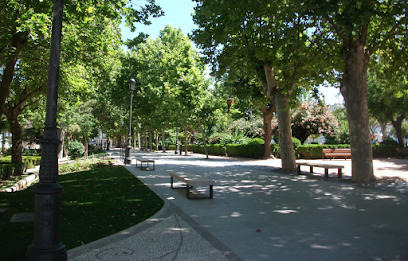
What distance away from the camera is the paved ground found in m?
3.98

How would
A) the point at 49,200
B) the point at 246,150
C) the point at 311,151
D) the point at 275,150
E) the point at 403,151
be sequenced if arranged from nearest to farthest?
the point at 49,200, the point at 403,151, the point at 311,151, the point at 275,150, the point at 246,150

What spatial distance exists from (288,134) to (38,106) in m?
15.9

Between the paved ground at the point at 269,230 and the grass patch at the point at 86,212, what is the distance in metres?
0.39

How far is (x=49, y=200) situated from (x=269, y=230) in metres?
3.41

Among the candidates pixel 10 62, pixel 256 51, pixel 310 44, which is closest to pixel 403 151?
pixel 310 44

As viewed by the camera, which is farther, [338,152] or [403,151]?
[403,151]

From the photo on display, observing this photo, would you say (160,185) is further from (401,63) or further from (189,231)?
(401,63)

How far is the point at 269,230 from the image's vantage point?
5008 mm

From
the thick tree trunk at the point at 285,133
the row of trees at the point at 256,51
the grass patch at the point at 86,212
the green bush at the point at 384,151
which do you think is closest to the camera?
the grass patch at the point at 86,212

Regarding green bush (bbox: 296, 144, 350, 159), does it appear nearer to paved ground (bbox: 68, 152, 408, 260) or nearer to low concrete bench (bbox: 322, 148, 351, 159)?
low concrete bench (bbox: 322, 148, 351, 159)

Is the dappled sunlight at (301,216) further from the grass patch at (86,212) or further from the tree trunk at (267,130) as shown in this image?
the tree trunk at (267,130)

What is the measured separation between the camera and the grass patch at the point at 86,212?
4562 millimetres

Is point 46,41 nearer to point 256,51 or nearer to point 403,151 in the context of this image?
point 256,51

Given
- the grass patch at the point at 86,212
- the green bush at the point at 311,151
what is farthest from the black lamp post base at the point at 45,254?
the green bush at the point at 311,151
